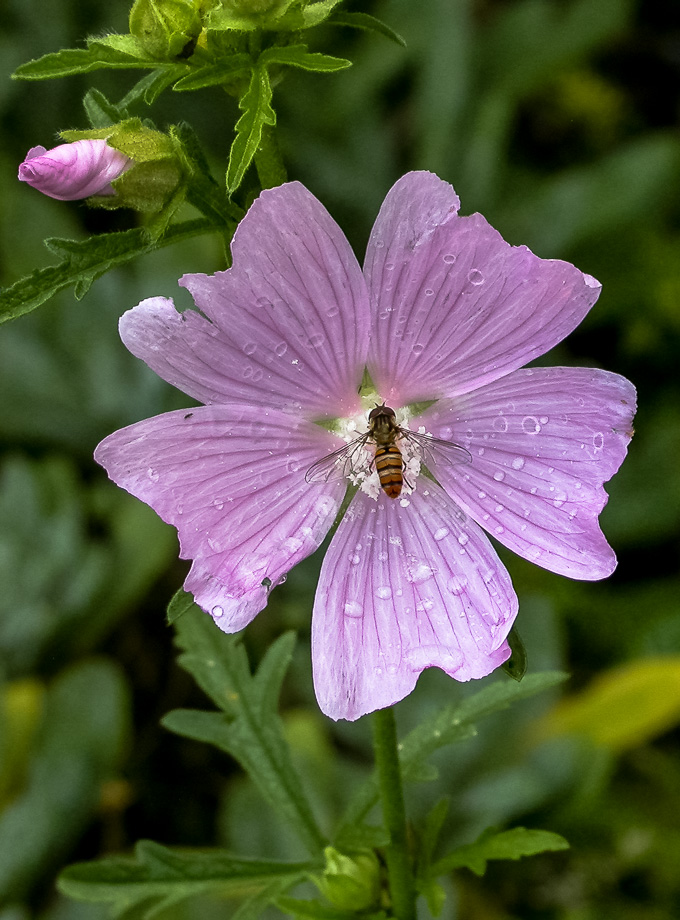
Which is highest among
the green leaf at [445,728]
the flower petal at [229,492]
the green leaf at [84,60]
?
the green leaf at [84,60]

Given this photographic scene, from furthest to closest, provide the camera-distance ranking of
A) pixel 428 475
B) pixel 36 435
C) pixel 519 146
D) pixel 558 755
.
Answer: pixel 519 146, pixel 36 435, pixel 558 755, pixel 428 475

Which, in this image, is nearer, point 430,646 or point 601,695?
point 430,646

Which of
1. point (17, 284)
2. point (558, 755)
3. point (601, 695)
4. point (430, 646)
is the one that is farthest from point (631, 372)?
point (17, 284)

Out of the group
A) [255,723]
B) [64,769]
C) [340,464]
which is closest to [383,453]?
[340,464]

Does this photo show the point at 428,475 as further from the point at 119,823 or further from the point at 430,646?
the point at 119,823

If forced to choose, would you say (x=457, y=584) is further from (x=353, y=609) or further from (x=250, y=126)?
(x=250, y=126)

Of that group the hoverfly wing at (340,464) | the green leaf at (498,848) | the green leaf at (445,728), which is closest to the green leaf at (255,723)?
the green leaf at (445,728)

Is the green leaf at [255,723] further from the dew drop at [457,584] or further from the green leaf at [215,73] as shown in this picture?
the green leaf at [215,73]
